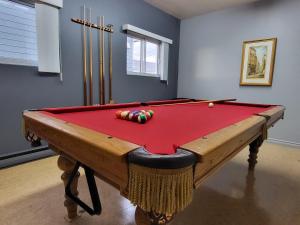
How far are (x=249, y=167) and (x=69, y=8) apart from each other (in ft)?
9.60

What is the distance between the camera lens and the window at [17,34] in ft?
6.49

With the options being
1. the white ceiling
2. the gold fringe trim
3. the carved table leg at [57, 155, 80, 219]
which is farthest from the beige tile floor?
the white ceiling

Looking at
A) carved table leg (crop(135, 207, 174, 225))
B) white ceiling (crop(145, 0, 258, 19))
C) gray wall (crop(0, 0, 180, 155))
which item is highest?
white ceiling (crop(145, 0, 258, 19))

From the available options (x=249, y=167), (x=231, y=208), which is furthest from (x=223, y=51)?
(x=231, y=208)

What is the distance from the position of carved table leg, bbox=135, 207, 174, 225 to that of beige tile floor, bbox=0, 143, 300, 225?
763mm

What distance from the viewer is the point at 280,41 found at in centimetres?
304

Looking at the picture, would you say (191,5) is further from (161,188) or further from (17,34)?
(161,188)

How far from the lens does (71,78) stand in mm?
2521

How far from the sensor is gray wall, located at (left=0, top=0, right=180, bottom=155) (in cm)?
207

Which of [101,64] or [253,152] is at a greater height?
[101,64]

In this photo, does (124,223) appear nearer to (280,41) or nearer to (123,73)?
(123,73)

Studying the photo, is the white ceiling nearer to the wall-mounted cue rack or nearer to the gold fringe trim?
the wall-mounted cue rack

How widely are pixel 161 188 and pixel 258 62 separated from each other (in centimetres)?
349

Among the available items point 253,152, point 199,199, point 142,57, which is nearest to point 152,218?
point 199,199
